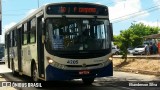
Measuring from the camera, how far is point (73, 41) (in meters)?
14.0

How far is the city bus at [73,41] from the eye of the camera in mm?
13922

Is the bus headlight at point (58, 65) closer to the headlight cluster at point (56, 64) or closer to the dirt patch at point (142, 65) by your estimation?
the headlight cluster at point (56, 64)

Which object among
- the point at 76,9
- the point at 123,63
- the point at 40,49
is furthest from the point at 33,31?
the point at 123,63

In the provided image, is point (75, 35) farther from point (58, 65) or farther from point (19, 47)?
point (19, 47)

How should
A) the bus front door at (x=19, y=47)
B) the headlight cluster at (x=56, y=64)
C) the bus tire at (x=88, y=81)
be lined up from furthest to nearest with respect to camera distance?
the bus front door at (x=19, y=47)
the bus tire at (x=88, y=81)
the headlight cluster at (x=56, y=64)

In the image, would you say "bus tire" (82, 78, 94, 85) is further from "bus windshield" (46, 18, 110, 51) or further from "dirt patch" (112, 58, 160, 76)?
"dirt patch" (112, 58, 160, 76)

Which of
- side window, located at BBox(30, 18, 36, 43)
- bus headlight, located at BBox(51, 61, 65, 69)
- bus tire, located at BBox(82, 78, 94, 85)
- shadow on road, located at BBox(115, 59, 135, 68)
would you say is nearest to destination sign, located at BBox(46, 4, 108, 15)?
bus headlight, located at BBox(51, 61, 65, 69)

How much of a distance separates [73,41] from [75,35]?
9.4 inches

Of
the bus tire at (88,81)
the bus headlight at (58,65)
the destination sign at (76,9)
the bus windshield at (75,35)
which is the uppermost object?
the destination sign at (76,9)

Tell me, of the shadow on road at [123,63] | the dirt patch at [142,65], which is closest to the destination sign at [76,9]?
the dirt patch at [142,65]

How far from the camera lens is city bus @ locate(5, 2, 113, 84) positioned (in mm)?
13922

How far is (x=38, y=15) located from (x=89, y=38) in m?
2.47

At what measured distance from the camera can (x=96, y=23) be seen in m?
14.6

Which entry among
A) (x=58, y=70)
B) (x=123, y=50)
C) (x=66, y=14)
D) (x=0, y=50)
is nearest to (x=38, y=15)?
(x=66, y=14)
